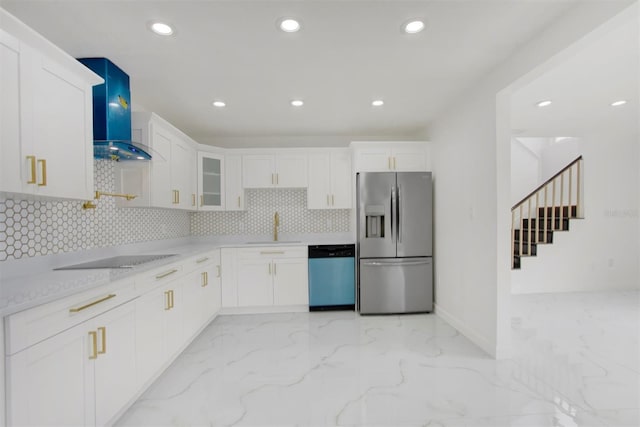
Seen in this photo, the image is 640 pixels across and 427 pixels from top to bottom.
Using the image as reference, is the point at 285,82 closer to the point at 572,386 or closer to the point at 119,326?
the point at 119,326

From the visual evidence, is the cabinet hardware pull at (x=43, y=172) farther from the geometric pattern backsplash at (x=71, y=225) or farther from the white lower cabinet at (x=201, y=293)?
the white lower cabinet at (x=201, y=293)

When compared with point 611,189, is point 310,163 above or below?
above

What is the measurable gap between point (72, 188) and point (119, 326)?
86cm

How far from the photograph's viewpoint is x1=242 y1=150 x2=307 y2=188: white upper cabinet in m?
4.17

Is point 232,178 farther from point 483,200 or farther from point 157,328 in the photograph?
point 483,200

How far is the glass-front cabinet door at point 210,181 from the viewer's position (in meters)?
3.88

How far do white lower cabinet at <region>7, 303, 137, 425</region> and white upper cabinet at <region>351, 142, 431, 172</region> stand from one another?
119 inches

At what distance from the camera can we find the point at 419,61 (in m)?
2.37

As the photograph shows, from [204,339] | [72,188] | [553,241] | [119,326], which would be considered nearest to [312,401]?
[119,326]

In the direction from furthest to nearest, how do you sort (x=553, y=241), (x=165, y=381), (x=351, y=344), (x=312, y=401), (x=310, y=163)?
(x=553, y=241) → (x=310, y=163) → (x=351, y=344) → (x=165, y=381) → (x=312, y=401)

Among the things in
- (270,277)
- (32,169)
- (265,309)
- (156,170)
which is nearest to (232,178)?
(156,170)

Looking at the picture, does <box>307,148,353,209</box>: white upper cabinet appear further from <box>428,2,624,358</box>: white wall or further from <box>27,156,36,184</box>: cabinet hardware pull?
<box>27,156,36,184</box>: cabinet hardware pull

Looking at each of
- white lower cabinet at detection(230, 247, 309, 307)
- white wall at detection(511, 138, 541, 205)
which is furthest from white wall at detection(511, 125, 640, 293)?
white lower cabinet at detection(230, 247, 309, 307)

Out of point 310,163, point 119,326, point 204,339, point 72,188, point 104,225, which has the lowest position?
point 204,339
